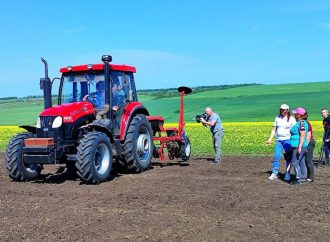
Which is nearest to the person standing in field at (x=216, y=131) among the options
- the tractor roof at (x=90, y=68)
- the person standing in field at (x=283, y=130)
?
the tractor roof at (x=90, y=68)

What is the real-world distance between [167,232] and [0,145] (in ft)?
66.9

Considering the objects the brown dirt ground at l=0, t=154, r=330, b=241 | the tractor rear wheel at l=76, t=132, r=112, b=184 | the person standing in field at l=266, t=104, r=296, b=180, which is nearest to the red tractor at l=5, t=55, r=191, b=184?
the tractor rear wheel at l=76, t=132, r=112, b=184

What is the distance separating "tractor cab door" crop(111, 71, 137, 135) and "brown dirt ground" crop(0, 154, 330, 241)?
4.50 feet

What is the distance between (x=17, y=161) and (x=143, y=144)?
3.11 metres

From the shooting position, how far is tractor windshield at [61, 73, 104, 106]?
36.8ft

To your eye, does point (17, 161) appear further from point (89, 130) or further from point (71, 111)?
point (89, 130)

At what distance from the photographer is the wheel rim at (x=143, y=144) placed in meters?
11.9

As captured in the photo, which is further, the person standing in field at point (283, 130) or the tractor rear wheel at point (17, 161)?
the person standing in field at point (283, 130)

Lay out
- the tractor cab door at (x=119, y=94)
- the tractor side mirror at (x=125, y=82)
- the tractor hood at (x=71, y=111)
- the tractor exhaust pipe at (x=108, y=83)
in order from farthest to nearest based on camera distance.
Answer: the tractor side mirror at (x=125, y=82) → the tractor cab door at (x=119, y=94) → the tractor exhaust pipe at (x=108, y=83) → the tractor hood at (x=71, y=111)

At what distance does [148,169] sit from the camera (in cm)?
1262

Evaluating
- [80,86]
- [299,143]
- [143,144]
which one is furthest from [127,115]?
[299,143]

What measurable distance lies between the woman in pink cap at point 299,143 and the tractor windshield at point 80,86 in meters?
4.31

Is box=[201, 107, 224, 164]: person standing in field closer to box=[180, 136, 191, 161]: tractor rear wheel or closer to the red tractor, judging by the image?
box=[180, 136, 191, 161]: tractor rear wheel

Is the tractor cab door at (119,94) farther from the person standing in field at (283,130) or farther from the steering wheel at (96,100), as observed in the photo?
the person standing in field at (283,130)
